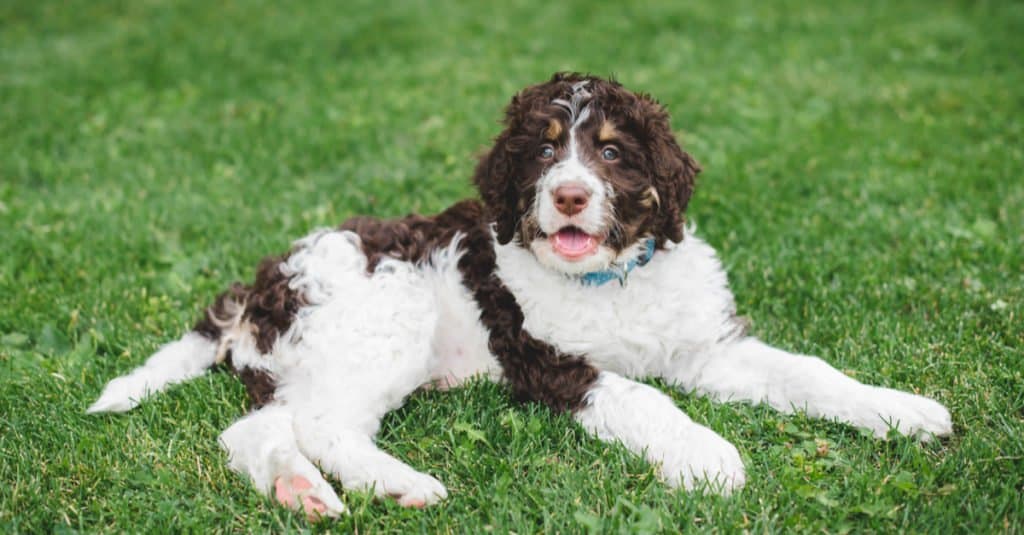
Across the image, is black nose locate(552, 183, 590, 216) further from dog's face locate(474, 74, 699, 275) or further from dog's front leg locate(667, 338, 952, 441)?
dog's front leg locate(667, 338, 952, 441)

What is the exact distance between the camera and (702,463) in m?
3.02

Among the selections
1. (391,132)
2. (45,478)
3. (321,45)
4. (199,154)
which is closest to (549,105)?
(45,478)

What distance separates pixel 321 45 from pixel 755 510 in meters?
8.45

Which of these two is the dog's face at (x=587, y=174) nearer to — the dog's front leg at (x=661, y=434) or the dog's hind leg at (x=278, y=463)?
the dog's front leg at (x=661, y=434)

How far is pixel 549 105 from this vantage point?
350cm

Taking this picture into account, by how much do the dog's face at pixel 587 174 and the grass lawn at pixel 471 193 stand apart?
688mm

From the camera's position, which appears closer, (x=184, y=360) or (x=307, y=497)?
(x=307, y=497)

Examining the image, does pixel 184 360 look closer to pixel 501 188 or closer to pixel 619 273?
pixel 501 188

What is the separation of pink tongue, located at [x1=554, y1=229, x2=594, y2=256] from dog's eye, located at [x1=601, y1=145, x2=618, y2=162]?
1.03 feet

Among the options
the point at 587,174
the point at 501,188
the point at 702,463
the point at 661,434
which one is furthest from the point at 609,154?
the point at 702,463

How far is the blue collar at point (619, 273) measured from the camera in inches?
144

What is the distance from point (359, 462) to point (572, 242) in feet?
3.66

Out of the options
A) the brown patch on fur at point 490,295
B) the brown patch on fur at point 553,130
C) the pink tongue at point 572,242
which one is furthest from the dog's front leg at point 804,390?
the brown patch on fur at point 553,130

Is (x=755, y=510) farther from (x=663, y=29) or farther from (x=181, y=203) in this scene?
(x=663, y=29)
